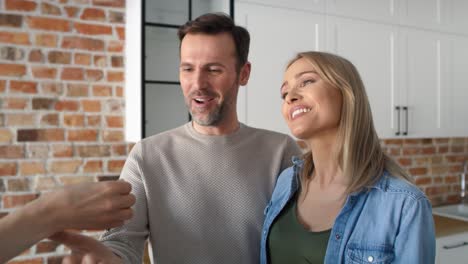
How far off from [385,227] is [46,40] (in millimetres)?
1752

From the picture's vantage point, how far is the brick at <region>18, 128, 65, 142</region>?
6.57ft

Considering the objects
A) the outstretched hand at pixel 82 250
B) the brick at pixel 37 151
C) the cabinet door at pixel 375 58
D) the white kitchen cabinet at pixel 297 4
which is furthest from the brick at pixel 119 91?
the outstretched hand at pixel 82 250

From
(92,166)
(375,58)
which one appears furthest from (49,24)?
(375,58)

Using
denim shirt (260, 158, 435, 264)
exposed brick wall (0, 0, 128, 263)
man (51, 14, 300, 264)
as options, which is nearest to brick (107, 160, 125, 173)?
exposed brick wall (0, 0, 128, 263)

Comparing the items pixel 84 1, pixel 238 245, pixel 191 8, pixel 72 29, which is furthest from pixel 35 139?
pixel 238 245

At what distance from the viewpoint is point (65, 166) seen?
6.88 ft

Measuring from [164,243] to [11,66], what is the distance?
4.24 feet

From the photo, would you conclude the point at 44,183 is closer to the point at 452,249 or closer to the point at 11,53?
the point at 11,53

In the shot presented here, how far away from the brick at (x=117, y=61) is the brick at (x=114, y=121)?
0.26m

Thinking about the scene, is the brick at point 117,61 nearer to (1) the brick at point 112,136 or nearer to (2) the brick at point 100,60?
(2) the brick at point 100,60

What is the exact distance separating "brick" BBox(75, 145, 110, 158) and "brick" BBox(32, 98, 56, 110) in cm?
24

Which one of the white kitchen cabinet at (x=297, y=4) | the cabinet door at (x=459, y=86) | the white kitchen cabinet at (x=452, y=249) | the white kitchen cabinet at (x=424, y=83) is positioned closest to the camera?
the white kitchen cabinet at (x=297, y=4)

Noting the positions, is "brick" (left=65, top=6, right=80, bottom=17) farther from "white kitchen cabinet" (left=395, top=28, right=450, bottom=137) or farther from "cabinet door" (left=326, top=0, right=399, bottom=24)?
"white kitchen cabinet" (left=395, top=28, right=450, bottom=137)

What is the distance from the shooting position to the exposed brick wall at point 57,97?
1.98 meters
